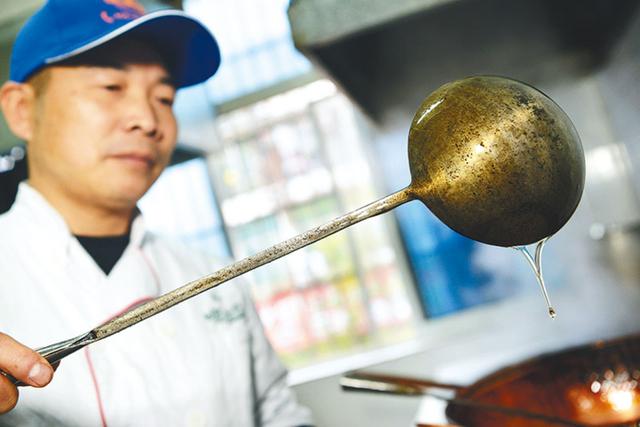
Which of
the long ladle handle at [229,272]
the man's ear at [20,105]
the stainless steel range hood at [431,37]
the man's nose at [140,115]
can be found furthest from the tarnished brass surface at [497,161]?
the man's ear at [20,105]

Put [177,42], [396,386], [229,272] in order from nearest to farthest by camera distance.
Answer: [229,272], [396,386], [177,42]

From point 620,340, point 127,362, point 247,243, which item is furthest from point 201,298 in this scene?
point 247,243

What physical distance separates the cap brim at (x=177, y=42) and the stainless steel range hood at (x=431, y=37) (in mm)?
310

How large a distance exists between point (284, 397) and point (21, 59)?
84 centimetres

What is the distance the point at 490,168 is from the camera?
476 millimetres

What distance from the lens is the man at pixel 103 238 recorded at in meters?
0.83

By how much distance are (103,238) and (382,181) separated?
4.74ft

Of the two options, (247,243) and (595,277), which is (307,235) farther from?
(247,243)

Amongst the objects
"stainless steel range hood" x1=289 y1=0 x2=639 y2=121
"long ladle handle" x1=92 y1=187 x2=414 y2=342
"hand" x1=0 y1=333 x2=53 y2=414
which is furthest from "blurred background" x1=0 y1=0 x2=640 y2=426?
"hand" x1=0 y1=333 x2=53 y2=414

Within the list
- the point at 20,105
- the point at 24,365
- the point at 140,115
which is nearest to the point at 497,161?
the point at 24,365

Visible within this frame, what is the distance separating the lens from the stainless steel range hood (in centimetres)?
78

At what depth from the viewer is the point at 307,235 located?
44 centimetres

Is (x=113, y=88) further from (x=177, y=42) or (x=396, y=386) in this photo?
(x=396, y=386)

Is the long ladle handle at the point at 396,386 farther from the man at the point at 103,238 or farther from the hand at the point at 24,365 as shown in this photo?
the hand at the point at 24,365
